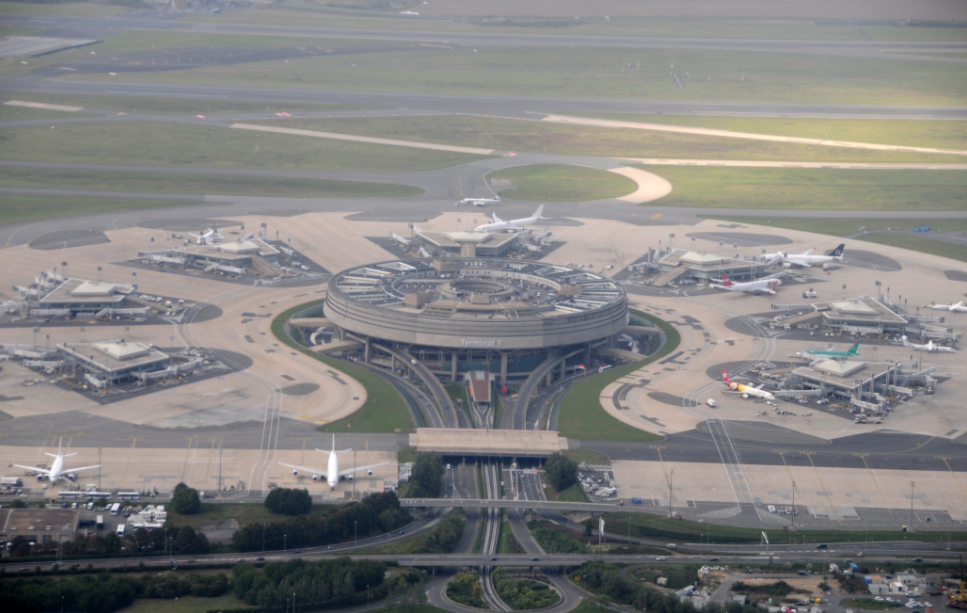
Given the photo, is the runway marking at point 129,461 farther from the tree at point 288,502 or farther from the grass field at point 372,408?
the grass field at point 372,408

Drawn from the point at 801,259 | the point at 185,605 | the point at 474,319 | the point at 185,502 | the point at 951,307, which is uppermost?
the point at 474,319

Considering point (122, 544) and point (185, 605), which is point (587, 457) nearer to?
point (185, 605)

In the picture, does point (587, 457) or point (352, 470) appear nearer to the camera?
point (352, 470)

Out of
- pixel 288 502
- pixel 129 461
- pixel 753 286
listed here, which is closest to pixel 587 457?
pixel 288 502

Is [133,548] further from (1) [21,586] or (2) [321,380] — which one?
(2) [321,380]

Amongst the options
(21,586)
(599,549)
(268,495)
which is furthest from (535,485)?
(21,586)

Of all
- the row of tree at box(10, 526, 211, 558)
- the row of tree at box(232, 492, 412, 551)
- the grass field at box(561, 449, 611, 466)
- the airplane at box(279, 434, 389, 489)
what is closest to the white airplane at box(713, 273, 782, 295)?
the grass field at box(561, 449, 611, 466)

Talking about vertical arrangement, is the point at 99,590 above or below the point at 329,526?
above

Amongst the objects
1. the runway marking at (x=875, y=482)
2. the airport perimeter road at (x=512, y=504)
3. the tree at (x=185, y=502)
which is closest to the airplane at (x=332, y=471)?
the airport perimeter road at (x=512, y=504)
